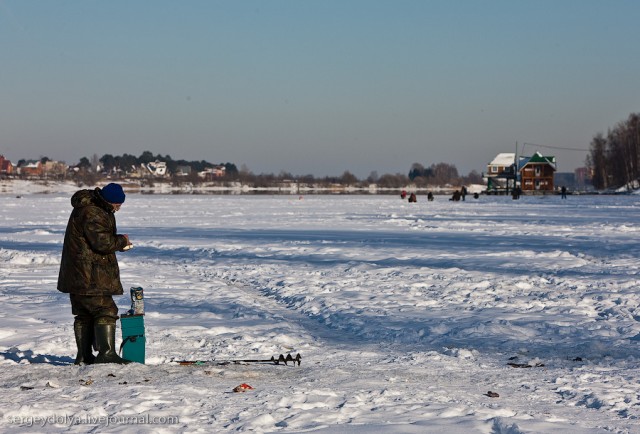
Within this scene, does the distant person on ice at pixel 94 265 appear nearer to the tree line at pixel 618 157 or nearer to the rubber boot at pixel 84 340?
the rubber boot at pixel 84 340

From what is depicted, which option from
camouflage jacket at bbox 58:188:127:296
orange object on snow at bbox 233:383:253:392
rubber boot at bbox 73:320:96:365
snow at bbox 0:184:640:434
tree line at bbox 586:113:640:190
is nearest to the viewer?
snow at bbox 0:184:640:434

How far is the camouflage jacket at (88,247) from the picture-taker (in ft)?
23.2

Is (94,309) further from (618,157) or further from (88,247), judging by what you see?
(618,157)

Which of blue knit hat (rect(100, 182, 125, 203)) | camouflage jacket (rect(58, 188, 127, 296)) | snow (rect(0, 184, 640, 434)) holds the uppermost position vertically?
blue knit hat (rect(100, 182, 125, 203))

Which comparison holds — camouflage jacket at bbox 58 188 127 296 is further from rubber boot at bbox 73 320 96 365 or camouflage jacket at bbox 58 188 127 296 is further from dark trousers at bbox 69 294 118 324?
rubber boot at bbox 73 320 96 365

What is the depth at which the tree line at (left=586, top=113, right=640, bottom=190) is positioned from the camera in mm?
108250

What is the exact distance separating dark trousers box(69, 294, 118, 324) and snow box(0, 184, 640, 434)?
0.50m

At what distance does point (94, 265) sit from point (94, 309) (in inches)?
16.2

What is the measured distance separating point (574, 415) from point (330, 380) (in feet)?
6.57

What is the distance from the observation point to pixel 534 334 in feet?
30.3

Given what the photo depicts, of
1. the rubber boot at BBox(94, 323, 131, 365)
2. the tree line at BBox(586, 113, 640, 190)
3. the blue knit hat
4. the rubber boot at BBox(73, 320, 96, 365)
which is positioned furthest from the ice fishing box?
the tree line at BBox(586, 113, 640, 190)

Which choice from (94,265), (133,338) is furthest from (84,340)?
(94,265)

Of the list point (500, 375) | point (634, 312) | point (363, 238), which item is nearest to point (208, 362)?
point (500, 375)

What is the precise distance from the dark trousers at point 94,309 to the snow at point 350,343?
499 millimetres
